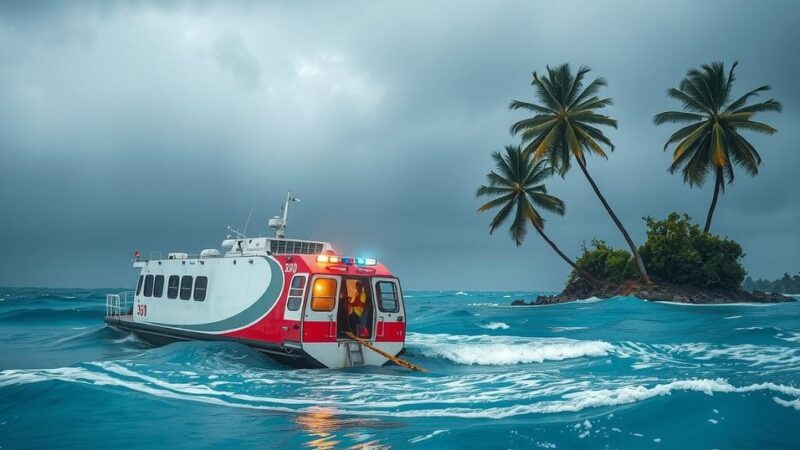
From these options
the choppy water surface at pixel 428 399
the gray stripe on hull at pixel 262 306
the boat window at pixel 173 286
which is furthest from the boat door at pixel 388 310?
the boat window at pixel 173 286

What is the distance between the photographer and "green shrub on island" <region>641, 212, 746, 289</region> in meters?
40.2

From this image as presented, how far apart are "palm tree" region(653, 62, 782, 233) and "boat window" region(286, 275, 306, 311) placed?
108 ft

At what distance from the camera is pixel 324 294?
14688 millimetres

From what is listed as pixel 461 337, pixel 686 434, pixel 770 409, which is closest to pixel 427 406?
pixel 686 434

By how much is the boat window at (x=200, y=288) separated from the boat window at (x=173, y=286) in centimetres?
134

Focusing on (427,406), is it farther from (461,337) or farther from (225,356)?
(461,337)

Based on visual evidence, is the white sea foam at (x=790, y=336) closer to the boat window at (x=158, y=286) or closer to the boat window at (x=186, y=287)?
the boat window at (x=186, y=287)

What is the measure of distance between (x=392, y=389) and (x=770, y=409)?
6.50m

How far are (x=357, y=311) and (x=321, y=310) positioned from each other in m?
1.47

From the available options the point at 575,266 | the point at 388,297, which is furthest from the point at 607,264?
the point at 388,297

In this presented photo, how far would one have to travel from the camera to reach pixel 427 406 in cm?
992

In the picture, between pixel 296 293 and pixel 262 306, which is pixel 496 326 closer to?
pixel 262 306

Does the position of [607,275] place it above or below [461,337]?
above

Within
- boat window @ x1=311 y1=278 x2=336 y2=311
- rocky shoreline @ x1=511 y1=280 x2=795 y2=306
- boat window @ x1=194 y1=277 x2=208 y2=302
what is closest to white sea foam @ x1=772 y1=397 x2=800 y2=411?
boat window @ x1=311 y1=278 x2=336 y2=311
